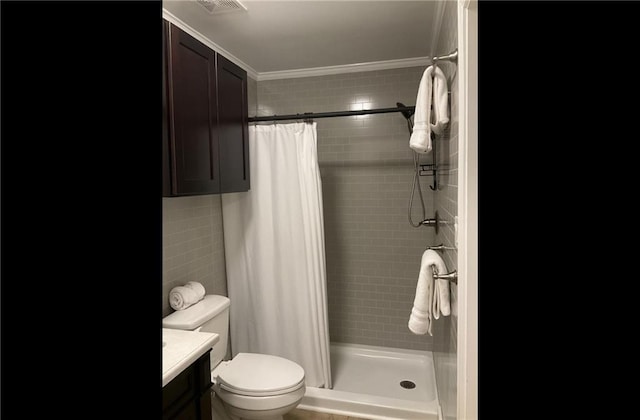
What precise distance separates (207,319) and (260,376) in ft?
1.20

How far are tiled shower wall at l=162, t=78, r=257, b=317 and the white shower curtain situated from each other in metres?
0.07

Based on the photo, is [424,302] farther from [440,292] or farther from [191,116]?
[191,116]

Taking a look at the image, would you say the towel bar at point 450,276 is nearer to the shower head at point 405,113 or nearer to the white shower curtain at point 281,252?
the white shower curtain at point 281,252

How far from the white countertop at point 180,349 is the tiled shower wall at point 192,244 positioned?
1.11 ft

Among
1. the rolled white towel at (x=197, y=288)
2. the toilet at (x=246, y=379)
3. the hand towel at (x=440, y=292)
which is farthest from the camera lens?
the rolled white towel at (x=197, y=288)

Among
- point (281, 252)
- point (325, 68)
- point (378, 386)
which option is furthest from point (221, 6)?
point (378, 386)

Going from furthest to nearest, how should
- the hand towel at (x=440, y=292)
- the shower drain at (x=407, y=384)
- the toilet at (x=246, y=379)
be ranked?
the shower drain at (x=407, y=384) < the toilet at (x=246, y=379) < the hand towel at (x=440, y=292)

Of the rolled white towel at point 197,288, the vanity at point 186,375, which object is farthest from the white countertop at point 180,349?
the rolled white towel at point 197,288

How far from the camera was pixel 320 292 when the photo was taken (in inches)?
88.1

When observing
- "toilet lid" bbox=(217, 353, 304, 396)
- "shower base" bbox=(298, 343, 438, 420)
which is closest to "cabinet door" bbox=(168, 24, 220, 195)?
"toilet lid" bbox=(217, 353, 304, 396)

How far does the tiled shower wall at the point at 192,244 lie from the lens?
1850mm

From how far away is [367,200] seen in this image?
2.69 metres
